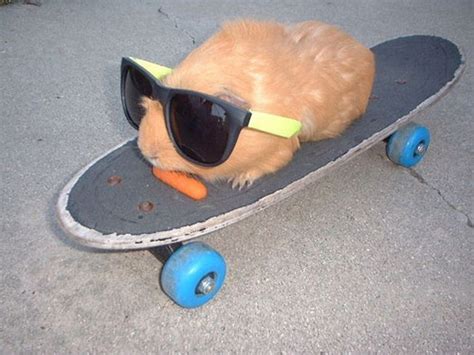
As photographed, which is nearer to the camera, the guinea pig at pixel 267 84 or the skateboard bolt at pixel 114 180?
the guinea pig at pixel 267 84

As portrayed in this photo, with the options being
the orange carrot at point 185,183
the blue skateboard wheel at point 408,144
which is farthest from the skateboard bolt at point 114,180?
the blue skateboard wheel at point 408,144

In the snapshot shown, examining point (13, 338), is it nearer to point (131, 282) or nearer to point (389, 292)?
point (131, 282)

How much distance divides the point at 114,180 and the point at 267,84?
0.44m

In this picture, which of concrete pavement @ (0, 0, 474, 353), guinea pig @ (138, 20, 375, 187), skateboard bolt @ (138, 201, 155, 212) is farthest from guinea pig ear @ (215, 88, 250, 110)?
concrete pavement @ (0, 0, 474, 353)

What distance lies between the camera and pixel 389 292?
41.9 inches

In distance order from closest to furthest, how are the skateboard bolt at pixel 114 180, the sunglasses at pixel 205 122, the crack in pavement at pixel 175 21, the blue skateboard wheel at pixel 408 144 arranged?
the sunglasses at pixel 205 122 < the skateboard bolt at pixel 114 180 < the blue skateboard wheel at pixel 408 144 < the crack in pavement at pixel 175 21

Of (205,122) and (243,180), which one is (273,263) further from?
(205,122)

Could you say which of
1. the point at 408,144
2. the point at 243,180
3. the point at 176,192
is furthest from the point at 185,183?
the point at 408,144

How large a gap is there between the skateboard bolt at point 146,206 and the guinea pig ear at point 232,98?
0.30m

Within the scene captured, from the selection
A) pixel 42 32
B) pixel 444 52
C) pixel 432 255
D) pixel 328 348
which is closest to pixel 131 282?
pixel 328 348

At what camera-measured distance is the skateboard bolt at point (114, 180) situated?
43.0 inches

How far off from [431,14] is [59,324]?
8.44 ft

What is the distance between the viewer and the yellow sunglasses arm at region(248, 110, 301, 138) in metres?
0.91

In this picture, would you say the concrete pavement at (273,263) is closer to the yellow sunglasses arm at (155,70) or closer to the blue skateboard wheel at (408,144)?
the blue skateboard wheel at (408,144)
